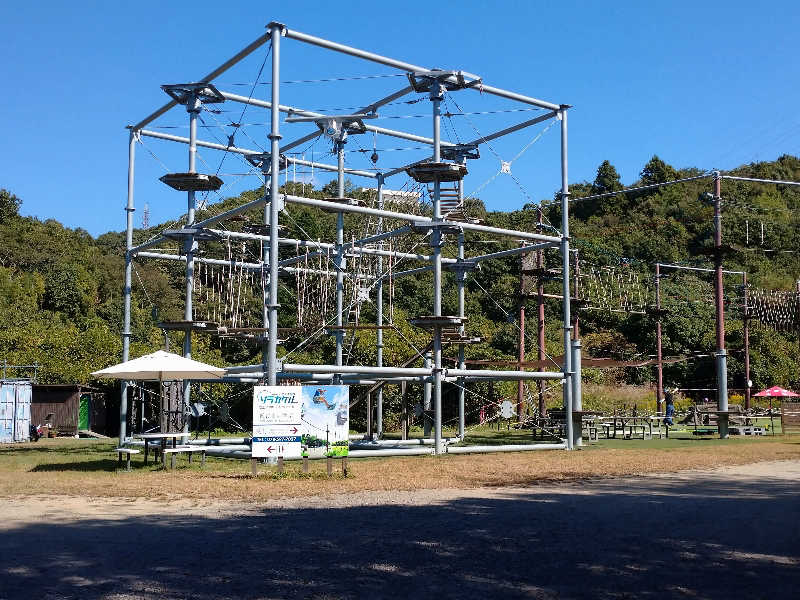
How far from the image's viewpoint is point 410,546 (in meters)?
8.52

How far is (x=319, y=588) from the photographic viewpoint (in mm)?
6703

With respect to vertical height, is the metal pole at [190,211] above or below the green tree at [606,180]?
A: below

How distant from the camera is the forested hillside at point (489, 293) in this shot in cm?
3809

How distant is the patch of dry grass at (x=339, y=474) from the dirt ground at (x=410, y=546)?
1.07 m

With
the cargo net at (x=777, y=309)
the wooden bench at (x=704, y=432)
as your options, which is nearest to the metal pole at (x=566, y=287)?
the wooden bench at (x=704, y=432)

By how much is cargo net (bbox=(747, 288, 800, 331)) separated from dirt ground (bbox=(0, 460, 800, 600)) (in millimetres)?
38778

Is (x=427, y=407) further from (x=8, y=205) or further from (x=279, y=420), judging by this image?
(x=8, y=205)

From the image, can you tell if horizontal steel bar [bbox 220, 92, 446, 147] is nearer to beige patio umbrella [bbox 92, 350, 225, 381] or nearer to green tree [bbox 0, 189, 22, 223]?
beige patio umbrella [bbox 92, 350, 225, 381]

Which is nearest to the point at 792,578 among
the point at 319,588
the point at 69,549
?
the point at 319,588

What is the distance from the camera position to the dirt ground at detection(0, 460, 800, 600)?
6746mm

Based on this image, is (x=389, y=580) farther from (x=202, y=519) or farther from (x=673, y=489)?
(x=673, y=489)

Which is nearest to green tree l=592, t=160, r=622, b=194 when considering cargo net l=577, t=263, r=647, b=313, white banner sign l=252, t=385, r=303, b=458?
cargo net l=577, t=263, r=647, b=313

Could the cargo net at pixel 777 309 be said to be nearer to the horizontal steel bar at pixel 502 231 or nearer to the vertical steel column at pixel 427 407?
the vertical steel column at pixel 427 407

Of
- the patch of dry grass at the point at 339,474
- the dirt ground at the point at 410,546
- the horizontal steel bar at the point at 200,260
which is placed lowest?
the patch of dry grass at the point at 339,474
